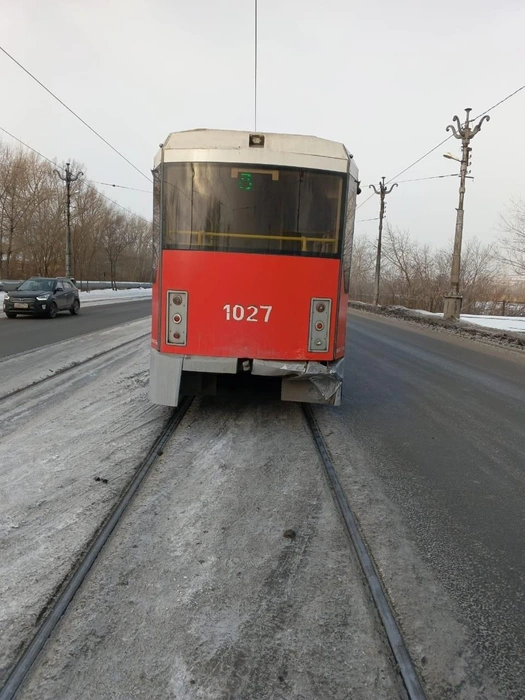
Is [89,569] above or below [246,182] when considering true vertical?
below

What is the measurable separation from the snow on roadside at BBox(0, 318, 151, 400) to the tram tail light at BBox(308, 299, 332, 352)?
3903 mm

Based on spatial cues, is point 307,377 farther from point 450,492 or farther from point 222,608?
point 222,608

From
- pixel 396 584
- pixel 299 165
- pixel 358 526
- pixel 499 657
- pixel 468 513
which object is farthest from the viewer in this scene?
pixel 299 165

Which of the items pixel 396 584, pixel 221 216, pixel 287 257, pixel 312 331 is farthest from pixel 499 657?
pixel 221 216

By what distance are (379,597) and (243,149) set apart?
14.2 feet

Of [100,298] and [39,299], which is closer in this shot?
[39,299]

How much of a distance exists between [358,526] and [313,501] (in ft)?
1.53

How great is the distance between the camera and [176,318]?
5.32 m

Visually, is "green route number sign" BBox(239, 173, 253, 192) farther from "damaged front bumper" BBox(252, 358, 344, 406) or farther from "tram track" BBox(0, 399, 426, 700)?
"tram track" BBox(0, 399, 426, 700)

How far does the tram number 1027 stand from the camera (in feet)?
17.3

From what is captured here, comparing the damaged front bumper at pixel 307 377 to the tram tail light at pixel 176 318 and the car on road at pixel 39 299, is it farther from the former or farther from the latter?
the car on road at pixel 39 299

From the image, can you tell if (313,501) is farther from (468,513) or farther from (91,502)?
(91,502)

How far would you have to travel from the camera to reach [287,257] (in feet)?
17.2

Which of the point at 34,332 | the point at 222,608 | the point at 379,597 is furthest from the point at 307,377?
the point at 34,332
